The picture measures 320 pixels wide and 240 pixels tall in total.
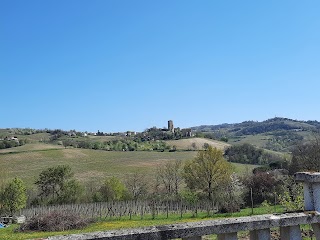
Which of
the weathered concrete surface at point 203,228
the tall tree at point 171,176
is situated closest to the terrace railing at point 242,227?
the weathered concrete surface at point 203,228

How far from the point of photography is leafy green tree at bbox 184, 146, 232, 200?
5903cm

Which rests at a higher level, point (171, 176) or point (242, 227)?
point (242, 227)

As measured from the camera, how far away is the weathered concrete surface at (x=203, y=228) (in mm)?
4168

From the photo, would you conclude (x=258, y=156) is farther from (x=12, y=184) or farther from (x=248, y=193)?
(x=12, y=184)

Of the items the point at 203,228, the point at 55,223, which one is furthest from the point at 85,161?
the point at 203,228

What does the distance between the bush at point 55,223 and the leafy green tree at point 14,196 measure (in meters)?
17.8

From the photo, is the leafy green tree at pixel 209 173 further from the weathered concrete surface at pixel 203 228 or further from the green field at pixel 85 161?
the weathered concrete surface at pixel 203 228

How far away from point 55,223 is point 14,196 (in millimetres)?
21076

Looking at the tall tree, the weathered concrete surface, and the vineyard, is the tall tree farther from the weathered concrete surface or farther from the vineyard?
the weathered concrete surface

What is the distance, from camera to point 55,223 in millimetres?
39562

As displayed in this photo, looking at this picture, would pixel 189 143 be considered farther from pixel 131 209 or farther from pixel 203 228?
pixel 203 228

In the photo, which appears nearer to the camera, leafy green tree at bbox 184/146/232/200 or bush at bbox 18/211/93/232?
bush at bbox 18/211/93/232

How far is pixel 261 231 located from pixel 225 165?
183ft

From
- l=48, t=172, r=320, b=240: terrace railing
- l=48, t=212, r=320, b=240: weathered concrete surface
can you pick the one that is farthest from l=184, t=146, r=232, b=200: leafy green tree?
l=48, t=212, r=320, b=240: weathered concrete surface
